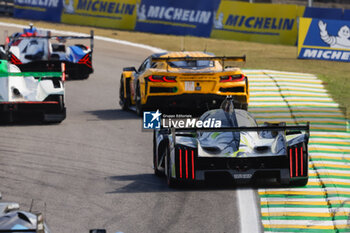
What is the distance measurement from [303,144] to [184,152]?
160 cm

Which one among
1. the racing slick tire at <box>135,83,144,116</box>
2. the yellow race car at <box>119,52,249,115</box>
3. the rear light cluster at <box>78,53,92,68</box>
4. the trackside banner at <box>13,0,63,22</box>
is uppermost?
the yellow race car at <box>119,52,249,115</box>

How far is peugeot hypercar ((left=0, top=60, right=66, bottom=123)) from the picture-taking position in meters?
17.2

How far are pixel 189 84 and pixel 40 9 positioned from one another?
1056 inches

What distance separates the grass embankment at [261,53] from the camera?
24769 millimetres

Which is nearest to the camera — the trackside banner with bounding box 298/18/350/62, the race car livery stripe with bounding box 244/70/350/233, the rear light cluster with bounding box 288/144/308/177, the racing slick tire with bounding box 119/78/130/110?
the race car livery stripe with bounding box 244/70/350/233

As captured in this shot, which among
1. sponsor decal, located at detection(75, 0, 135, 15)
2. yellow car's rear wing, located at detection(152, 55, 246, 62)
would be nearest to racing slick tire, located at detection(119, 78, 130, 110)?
yellow car's rear wing, located at detection(152, 55, 246, 62)

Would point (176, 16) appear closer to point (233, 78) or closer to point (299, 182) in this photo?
point (233, 78)

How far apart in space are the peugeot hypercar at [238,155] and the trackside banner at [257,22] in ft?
81.5

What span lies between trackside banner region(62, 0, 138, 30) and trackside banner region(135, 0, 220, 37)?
527mm

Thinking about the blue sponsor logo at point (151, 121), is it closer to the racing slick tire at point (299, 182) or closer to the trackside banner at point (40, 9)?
the racing slick tire at point (299, 182)

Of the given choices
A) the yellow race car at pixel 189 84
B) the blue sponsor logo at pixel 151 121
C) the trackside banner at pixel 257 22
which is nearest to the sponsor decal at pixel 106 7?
the trackside banner at pixel 257 22

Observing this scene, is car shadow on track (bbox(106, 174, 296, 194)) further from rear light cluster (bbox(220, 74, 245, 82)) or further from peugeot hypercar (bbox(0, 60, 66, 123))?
rear light cluster (bbox(220, 74, 245, 82))

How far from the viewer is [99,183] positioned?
1221cm

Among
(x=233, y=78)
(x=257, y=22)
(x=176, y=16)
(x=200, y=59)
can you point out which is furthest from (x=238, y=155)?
(x=176, y=16)
